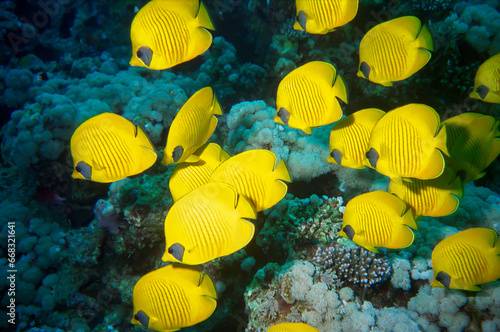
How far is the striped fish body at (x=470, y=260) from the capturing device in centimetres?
226

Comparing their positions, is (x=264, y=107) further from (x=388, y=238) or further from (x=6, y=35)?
(x=6, y=35)

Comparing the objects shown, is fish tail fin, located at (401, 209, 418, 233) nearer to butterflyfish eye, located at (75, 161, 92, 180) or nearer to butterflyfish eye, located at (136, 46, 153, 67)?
butterflyfish eye, located at (136, 46, 153, 67)

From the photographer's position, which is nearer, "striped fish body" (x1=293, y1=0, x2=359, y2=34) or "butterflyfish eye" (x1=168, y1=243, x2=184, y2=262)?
"butterflyfish eye" (x1=168, y1=243, x2=184, y2=262)

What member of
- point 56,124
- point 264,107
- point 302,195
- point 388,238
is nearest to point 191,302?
point 388,238

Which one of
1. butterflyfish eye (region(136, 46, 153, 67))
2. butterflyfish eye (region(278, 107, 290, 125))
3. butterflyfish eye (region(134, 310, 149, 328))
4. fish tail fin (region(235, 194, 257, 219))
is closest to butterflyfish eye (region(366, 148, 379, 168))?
butterflyfish eye (region(278, 107, 290, 125))

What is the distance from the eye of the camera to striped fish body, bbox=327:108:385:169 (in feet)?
7.97

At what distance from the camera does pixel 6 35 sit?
9750mm

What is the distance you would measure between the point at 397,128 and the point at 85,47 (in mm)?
12077

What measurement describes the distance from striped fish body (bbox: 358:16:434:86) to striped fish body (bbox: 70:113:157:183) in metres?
2.02

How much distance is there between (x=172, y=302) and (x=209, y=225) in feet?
2.53

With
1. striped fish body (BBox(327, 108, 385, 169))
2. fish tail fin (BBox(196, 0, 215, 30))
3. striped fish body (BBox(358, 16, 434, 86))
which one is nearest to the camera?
fish tail fin (BBox(196, 0, 215, 30))

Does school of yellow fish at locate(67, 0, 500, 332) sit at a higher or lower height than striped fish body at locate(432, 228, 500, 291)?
higher

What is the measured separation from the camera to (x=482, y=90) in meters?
2.84

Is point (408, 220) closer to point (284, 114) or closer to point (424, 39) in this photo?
point (284, 114)
